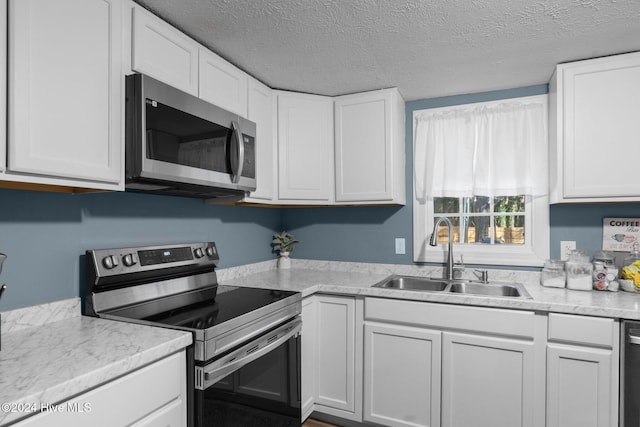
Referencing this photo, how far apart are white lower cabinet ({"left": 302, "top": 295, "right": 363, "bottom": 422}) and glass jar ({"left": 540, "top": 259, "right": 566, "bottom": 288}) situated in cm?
111

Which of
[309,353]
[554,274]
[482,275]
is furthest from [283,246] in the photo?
[554,274]

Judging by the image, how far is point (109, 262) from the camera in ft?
5.19

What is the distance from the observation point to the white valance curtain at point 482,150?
2.38 metres

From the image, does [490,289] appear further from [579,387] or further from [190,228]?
[190,228]

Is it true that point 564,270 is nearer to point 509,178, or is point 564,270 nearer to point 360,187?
point 509,178

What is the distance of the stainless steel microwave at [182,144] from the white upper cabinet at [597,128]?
68.7 inches

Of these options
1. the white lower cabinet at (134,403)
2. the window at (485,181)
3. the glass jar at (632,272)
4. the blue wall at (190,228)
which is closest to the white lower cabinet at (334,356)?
the blue wall at (190,228)

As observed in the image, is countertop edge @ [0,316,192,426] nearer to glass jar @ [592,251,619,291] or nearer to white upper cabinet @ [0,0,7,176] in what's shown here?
white upper cabinet @ [0,0,7,176]

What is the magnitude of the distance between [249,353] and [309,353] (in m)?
0.75

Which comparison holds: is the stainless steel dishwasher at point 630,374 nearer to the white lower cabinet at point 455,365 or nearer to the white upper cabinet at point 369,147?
the white lower cabinet at point 455,365

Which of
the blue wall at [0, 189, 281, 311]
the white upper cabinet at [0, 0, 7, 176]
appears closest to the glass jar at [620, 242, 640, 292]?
the blue wall at [0, 189, 281, 311]

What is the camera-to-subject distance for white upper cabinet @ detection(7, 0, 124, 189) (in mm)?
1087

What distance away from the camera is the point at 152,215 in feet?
6.35

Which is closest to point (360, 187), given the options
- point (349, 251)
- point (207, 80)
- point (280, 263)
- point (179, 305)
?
point (349, 251)
